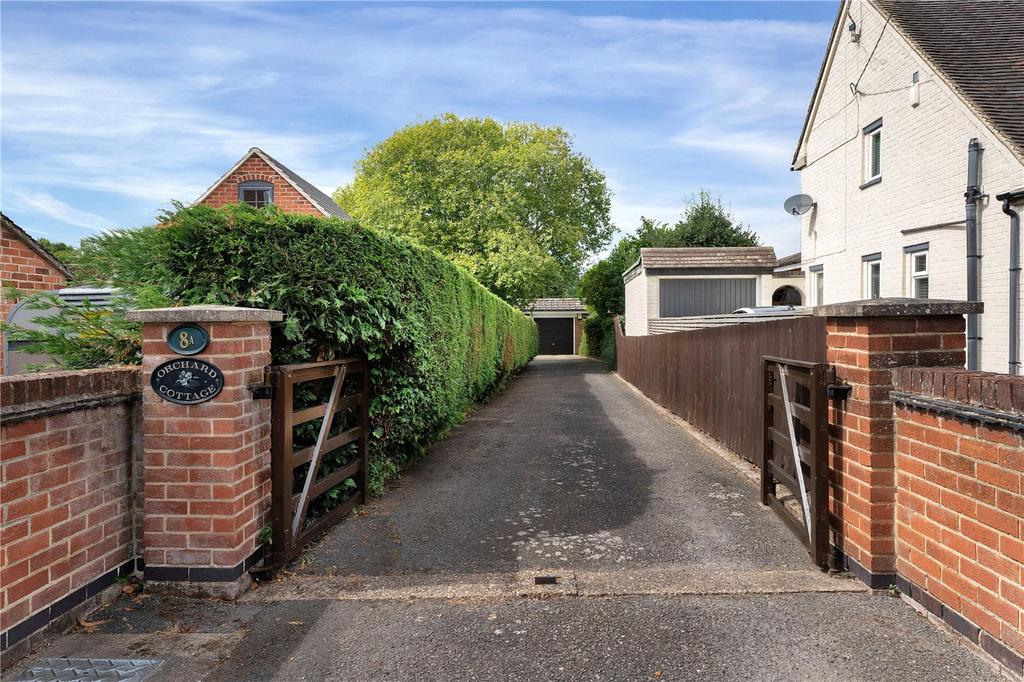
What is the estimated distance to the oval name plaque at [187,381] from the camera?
144 inches

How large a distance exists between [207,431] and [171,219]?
1894 millimetres

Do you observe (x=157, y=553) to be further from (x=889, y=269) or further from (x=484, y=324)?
(x=889, y=269)

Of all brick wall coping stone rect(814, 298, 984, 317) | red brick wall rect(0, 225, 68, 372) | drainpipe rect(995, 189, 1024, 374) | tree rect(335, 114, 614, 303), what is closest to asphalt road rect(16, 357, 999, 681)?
brick wall coping stone rect(814, 298, 984, 317)

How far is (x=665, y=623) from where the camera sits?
3.25 meters

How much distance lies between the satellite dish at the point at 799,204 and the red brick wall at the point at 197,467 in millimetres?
15645

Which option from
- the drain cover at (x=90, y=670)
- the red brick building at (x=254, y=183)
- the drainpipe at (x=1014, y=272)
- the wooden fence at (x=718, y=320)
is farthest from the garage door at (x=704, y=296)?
the drain cover at (x=90, y=670)

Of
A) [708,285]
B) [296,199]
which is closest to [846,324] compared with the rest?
[708,285]

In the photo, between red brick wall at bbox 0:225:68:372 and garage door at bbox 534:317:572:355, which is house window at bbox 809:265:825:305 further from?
garage door at bbox 534:317:572:355

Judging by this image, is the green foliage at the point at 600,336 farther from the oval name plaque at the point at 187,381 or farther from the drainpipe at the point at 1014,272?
the oval name plaque at the point at 187,381

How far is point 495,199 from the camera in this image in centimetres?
2892

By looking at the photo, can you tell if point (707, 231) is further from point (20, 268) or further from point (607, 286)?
point (20, 268)

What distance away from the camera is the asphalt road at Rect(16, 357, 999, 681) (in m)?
2.86

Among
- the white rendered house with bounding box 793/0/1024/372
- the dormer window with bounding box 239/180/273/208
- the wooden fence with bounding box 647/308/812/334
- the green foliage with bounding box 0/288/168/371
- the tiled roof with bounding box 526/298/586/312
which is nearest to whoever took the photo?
the green foliage with bounding box 0/288/168/371

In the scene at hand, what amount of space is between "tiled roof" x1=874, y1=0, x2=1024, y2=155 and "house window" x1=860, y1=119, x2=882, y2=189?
175 cm
